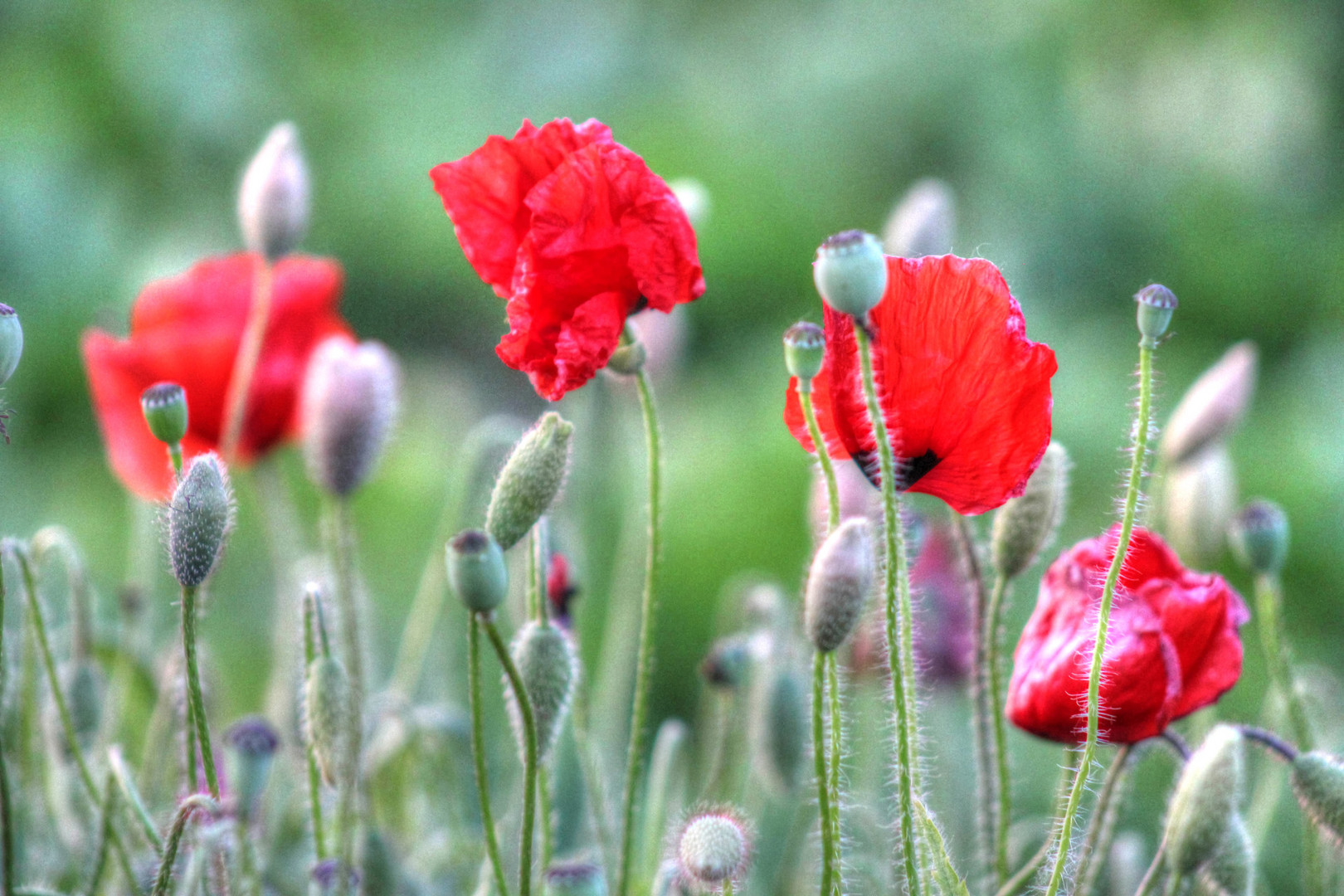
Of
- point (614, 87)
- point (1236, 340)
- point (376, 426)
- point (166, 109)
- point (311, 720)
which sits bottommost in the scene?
point (311, 720)

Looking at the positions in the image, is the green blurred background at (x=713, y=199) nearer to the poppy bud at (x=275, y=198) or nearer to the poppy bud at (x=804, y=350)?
the poppy bud at (x=275, y=198)

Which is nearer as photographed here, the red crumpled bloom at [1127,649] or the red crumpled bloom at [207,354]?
the red crumpled bloom at [1127,649]

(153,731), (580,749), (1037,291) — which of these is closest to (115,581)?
(153,731)

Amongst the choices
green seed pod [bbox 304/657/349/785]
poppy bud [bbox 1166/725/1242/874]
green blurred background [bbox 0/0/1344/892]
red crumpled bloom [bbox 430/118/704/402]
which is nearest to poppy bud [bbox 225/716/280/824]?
green seed pod [bbox 304/657/349/785]

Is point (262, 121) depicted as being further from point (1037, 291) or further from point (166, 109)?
point (1037, 291)

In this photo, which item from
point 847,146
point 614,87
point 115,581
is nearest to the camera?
point 115,581

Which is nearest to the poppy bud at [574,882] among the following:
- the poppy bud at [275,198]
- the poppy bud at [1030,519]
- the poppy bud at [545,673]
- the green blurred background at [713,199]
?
the poppy bud at [545,673]

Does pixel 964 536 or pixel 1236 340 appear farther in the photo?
pixel 1236 340

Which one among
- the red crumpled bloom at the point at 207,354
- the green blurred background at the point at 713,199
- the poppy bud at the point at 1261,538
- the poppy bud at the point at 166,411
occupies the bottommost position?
the poppy bud at the point at 1261,538
